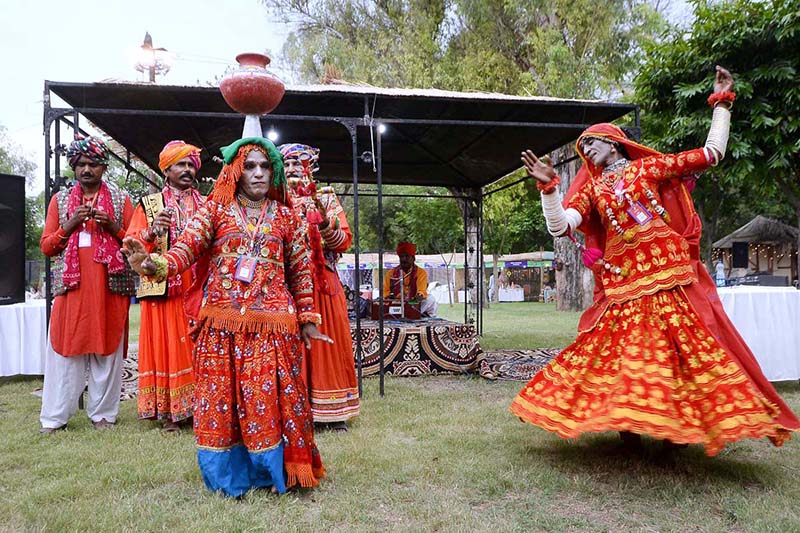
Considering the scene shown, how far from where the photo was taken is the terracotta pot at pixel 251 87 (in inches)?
126

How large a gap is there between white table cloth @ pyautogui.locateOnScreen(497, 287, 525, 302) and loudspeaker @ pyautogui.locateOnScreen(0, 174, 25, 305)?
83.9 feet

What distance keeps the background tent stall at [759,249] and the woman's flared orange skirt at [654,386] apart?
2387 cm

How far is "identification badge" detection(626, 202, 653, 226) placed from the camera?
→ 139 inches

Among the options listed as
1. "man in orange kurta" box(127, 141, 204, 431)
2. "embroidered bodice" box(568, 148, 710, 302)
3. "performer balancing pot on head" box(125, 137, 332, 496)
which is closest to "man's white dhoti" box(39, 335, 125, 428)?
"man in orange kurta" box(127, 141, 204, 431)

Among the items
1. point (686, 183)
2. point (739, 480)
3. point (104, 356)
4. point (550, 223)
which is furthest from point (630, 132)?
point (104, 356)

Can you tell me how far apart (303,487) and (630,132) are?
4835mm

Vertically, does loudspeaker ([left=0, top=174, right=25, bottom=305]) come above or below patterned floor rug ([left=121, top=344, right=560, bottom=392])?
above

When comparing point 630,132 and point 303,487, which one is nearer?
point 303,487

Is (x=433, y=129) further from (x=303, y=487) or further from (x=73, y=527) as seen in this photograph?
(x=73, y=527)

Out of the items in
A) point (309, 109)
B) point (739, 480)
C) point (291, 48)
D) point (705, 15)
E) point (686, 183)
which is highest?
point (291, 48)

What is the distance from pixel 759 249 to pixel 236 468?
98.0ft

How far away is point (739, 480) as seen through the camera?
3.33 meters

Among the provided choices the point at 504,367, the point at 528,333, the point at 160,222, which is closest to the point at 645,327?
the point at 160,222

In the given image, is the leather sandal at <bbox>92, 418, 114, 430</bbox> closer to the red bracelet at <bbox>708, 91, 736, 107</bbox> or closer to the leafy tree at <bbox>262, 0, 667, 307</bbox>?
the red bracelet at <bbox>708, 91, 736, 107</bbox>
